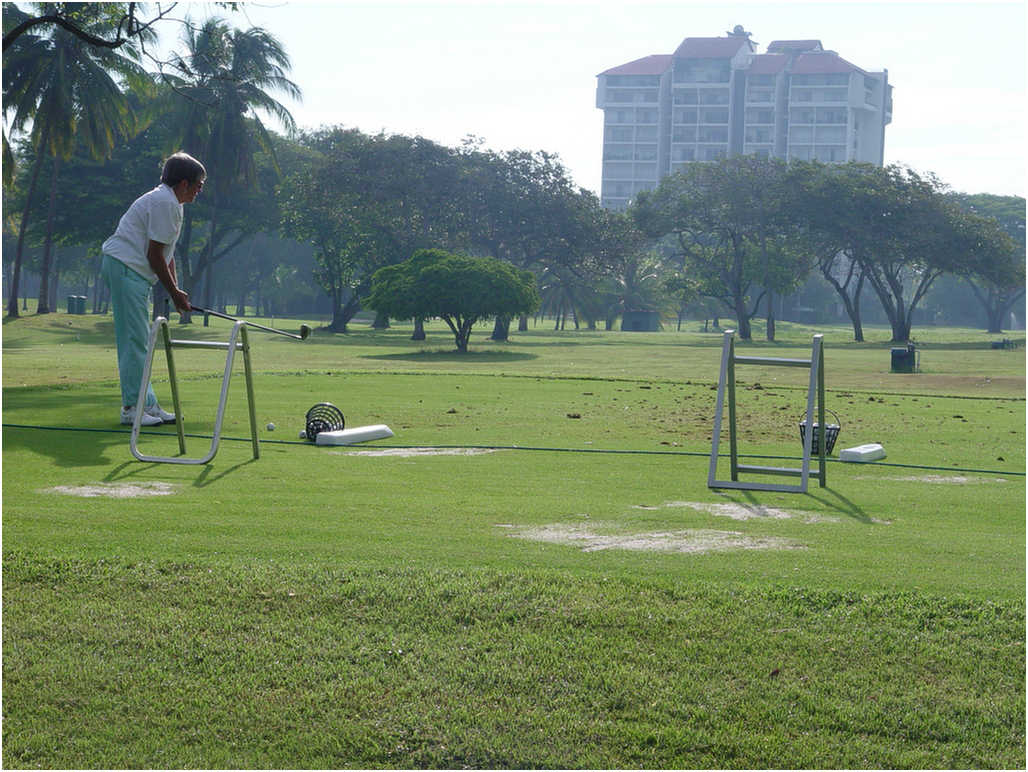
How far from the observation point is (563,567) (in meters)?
6.26

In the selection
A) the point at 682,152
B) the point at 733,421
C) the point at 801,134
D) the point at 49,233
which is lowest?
the point at 733,421

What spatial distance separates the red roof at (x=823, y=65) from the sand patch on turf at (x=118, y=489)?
164903 mm

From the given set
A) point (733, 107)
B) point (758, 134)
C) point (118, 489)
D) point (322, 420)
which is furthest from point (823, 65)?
point (118, 489)

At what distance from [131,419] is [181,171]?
8.56 ft

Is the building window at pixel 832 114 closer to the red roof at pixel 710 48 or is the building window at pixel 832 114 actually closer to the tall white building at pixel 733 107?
the tall white building at pixel 733 107

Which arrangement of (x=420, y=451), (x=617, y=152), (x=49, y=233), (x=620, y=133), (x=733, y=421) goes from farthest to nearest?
(x=617, y=152) → (x=620, y=133) → (x=49, y=233) → (x=420, y=451) → (x=733, y=421)

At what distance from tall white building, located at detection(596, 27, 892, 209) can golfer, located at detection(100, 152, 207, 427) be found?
157437 millimetres

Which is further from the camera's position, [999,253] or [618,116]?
[618,116]

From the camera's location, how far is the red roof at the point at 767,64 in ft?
543

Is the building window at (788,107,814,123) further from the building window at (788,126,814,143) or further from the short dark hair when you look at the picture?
the short dark hair

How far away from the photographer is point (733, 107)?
547 ft

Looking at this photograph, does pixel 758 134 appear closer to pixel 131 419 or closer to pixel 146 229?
pixel 131 419

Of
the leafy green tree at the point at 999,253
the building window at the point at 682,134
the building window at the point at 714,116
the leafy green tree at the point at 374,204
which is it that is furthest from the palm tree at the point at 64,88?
the building window at the point at 682,134

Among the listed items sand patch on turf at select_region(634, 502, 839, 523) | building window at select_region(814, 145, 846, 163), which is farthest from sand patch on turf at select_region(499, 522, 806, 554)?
building window at select_region(814, 145, 846, 163)
